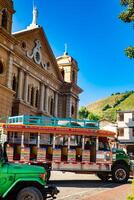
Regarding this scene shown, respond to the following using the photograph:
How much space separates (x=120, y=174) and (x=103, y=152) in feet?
5.56

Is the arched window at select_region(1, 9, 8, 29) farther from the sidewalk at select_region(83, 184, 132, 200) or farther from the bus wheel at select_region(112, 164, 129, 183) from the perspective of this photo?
the sidewalk at select_region(83, 184, 132, 200)

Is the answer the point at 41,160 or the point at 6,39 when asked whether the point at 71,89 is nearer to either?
the point at 6,39

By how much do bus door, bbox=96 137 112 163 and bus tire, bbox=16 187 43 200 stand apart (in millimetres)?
11108

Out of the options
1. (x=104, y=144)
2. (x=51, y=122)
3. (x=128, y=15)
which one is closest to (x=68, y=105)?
(x=104, y=144)

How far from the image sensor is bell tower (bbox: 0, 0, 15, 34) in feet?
128

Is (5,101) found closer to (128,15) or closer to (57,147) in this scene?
(57,147)

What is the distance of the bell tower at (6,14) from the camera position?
38.9 metres

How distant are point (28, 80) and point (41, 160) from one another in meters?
25.7

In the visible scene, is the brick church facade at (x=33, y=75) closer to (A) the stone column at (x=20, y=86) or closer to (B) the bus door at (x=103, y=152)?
(A) the stone column at (x=20, y=86)

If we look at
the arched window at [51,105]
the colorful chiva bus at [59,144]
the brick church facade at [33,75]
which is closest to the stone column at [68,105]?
the brick church facade at [33,75]

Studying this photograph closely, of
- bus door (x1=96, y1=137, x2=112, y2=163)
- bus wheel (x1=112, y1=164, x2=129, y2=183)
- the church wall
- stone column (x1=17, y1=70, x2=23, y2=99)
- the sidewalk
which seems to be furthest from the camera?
stone column (x1=17, y1=70, x2=23, y2=99)

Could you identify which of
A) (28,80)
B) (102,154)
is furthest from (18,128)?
(28,80)

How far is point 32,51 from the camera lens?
1875 inches

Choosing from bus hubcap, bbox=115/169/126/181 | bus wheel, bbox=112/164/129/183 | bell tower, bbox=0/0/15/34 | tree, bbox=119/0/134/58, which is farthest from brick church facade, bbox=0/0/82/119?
tree, bbox=119/0/134/58
